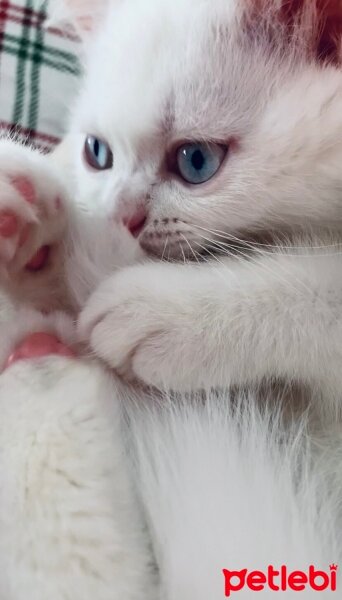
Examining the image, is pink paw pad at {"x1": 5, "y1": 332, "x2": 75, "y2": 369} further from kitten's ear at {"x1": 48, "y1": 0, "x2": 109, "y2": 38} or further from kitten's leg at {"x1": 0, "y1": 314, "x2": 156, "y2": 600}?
kitten's ear at {"x1": 48, "y1": 0, "x2": 109, "y2": 38}

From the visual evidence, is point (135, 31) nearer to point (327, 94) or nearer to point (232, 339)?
point (327, 94)

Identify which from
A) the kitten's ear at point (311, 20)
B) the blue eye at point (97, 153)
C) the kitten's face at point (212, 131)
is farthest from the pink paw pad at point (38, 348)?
the kitten's ear at point (311, 20)

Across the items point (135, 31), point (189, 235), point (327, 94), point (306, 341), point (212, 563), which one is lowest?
point (212, 563)

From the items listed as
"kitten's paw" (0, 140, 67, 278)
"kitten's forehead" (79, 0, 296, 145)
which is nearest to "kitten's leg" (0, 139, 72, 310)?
"kitten's paw" (0, 140, 67, 278)

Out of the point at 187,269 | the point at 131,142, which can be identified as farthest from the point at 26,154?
the point at 187,269

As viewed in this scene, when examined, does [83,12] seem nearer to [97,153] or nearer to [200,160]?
[97,153]

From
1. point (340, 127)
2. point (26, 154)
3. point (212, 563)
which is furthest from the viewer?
point (26, 154)
